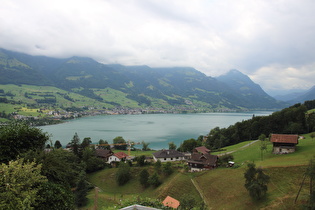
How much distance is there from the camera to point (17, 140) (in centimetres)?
1281

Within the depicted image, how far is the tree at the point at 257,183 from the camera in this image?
20312 millimetres

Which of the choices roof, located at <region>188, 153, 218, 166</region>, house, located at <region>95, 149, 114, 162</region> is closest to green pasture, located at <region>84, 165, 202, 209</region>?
roof, located at <region>188, 153, 218, 166</region>

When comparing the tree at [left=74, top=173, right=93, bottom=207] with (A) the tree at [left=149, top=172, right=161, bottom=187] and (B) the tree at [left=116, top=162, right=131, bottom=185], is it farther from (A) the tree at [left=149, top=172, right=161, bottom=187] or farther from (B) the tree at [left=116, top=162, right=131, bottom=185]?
(A) the tree at [left=149, top=172, right=161, bottom=187]

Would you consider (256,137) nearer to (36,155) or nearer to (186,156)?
(186,156)

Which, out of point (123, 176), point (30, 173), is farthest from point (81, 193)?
point (30, 173)

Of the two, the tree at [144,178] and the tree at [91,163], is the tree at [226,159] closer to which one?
the tree at [144,178]

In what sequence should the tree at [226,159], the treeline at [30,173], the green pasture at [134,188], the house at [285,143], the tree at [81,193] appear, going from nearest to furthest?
1. the treeline at [30,173]
2. the green pasture at [134,188]
3. the tree at [81,193]
4. the house at [285,143]
5. the tree at [226,159]

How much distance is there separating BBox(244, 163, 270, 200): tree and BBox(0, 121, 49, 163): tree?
18884 mm

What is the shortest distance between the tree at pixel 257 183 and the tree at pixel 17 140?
18.9 metres

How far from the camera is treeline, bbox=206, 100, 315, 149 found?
4953cm

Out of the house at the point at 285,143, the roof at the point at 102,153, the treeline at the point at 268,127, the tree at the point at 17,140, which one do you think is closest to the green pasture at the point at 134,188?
the roof at the point at 102,153

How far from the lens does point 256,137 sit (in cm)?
5503

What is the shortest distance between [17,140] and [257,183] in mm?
20610

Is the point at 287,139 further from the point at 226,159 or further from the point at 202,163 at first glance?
the point at 202,163
